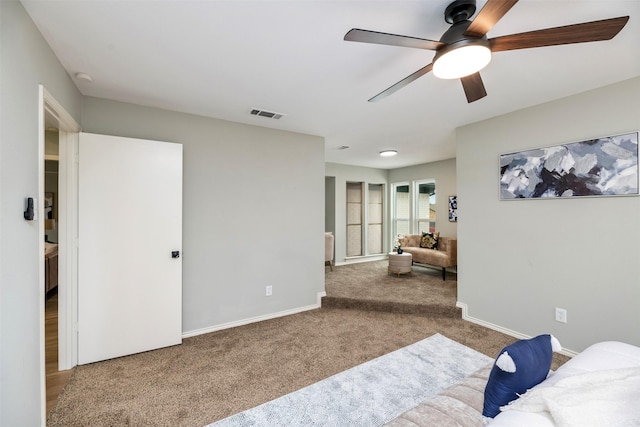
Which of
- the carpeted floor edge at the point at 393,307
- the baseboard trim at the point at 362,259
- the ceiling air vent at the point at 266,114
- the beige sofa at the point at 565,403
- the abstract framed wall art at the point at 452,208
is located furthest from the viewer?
the baseboard trim at the point at 362,259

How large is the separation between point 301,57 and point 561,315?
3.41 m

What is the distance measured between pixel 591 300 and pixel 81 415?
4.26 meters

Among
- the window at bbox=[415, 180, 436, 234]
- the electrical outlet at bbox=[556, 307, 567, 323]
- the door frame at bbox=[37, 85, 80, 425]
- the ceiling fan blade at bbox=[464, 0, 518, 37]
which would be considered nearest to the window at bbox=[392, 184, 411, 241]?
the window at bbox=[415, 180, 436, 234]

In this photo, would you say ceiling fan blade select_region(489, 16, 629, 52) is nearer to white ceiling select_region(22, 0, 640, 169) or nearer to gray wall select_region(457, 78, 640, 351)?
white ceiling select_region(22, 0, 640, 169)

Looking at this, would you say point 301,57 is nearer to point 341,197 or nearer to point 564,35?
point 564,35

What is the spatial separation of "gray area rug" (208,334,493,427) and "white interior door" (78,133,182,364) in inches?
57.2

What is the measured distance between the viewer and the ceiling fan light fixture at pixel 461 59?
4.63 ft

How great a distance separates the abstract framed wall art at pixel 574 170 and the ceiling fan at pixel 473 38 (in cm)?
155

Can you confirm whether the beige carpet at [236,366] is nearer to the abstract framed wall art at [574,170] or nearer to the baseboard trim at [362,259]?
the abstract framed wall art at [574,170]

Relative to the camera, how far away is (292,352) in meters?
2.72

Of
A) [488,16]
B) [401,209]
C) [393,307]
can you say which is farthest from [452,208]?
[488,16]

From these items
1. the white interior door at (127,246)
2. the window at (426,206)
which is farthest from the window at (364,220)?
the white interior door at (127,246)

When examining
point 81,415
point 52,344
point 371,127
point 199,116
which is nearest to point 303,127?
point 371,127

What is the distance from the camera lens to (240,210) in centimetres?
340
